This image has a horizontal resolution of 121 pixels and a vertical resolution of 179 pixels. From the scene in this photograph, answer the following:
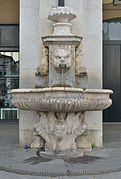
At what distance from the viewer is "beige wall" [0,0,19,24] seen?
10.0 metres

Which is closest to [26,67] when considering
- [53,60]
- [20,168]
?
[53,60]

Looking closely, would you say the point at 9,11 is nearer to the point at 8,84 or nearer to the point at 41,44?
the point at 8,84

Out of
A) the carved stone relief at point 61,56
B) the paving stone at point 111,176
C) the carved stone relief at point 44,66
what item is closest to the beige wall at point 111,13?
the carved stone relief at point 44,66

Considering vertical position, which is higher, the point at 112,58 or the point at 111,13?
the point at 111,13

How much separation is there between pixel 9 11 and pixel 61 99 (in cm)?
704

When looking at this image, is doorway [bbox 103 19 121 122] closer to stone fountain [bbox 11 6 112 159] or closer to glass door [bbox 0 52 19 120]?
glass door [bbox 0 52 19 120]

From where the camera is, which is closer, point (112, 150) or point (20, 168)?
point (20, 168)

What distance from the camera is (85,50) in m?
5.75

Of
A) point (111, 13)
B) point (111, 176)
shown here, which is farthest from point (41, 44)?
point (111, 13)

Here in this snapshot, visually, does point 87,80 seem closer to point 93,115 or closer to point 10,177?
point 93,115

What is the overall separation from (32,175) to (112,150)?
6.55 ft

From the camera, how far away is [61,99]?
4109mm

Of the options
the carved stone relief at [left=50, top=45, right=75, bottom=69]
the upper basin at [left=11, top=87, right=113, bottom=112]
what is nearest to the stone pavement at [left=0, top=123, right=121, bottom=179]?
the upper basin at [left=11, top=87, right=113, bottom=112]

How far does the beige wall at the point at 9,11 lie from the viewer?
10023mm
